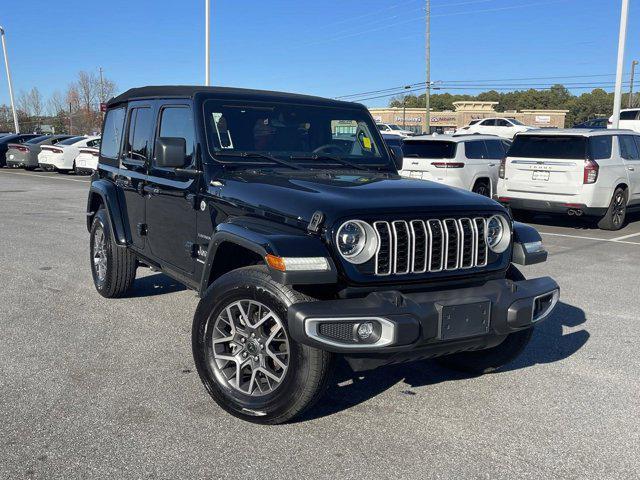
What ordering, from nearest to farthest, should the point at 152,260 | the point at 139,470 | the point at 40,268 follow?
the point at 139,470
the point at 152,260
the point at 40,268

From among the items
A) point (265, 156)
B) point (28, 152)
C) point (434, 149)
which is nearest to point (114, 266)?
point (265, 156)

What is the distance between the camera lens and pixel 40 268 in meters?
7.87

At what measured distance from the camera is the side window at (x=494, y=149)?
14219 millimetres

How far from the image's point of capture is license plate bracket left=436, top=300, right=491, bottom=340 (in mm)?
3479

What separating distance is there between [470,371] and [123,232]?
3.18 metres

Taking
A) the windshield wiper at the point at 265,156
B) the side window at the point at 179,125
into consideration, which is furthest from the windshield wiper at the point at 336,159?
the side window at the point at 179,125

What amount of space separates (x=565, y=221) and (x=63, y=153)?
1865 cm

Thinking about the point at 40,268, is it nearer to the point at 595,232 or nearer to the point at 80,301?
the point at 80,301

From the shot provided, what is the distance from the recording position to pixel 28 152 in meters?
26.5

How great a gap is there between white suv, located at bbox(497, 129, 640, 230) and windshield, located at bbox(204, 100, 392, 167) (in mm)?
7322

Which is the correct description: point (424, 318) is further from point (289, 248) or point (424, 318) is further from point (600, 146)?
point (600, 146)

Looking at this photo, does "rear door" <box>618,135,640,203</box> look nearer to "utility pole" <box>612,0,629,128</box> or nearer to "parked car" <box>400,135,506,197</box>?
Answer: "parked car" <box>400,135,506,197</box>

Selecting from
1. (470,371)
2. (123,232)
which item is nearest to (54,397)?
(123,232)

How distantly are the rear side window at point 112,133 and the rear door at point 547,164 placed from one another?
811 centimetres
